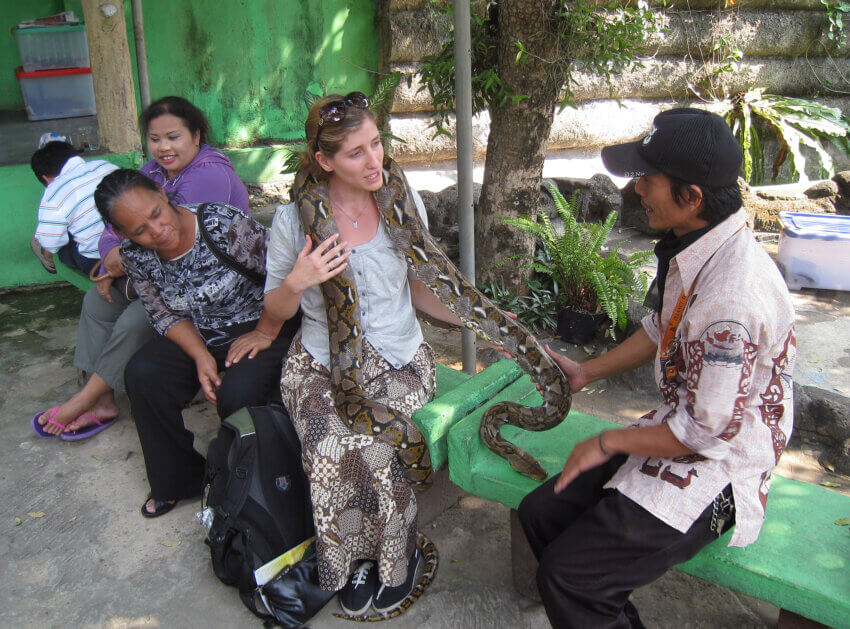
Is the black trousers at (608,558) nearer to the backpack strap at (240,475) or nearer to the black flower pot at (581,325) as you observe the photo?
the backpack strap at (240,475)

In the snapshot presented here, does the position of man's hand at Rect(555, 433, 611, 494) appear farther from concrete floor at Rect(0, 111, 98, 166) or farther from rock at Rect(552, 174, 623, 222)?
concrete floor at Rect(0, 111, 98, 166)

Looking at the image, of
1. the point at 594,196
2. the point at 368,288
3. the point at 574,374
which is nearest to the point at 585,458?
the point at 574,374

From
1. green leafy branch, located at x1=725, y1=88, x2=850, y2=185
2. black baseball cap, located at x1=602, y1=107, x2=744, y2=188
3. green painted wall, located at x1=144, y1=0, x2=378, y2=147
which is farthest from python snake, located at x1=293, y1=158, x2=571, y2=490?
green leafy branch, located at x1=725, y1=88, x2=850, y2=185

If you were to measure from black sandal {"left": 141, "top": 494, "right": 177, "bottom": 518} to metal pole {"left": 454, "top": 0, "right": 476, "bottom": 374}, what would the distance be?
190cm

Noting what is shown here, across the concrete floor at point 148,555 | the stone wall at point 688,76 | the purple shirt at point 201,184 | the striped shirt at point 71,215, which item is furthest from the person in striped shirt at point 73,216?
the stone wall at point 688,76

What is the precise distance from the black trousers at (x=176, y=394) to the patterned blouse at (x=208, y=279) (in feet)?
0.35

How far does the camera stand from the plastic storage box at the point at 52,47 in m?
7.29

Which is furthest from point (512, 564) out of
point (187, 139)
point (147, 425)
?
point (187, 139)

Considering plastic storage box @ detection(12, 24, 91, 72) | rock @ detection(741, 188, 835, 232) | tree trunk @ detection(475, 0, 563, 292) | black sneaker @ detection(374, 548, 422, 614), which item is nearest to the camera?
black sneaker @ detection(374, 548, 422, 614)

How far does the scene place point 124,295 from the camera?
158 inches

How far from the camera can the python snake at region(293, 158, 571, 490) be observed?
2646 mm

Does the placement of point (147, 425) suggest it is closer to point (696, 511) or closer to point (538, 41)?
point (696, 511)

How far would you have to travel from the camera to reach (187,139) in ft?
12.9

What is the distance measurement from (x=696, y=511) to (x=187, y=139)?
3.34 m
